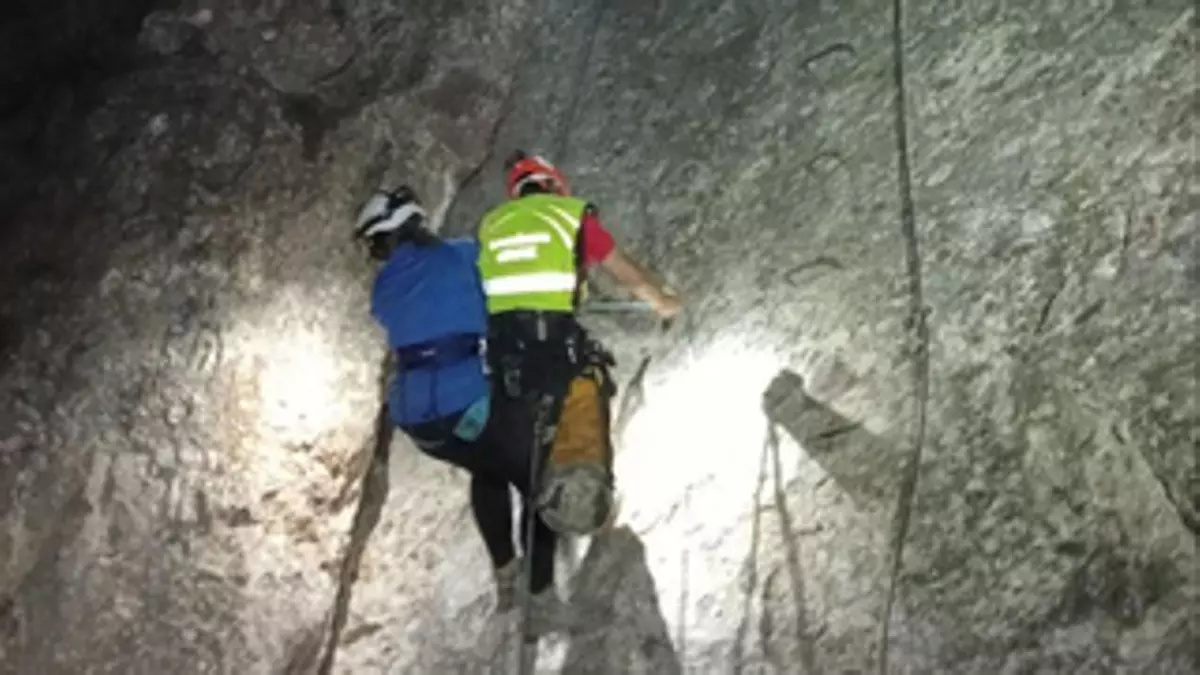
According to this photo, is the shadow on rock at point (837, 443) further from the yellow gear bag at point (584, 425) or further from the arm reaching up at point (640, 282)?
the yellow gear bag at point (584, 425)

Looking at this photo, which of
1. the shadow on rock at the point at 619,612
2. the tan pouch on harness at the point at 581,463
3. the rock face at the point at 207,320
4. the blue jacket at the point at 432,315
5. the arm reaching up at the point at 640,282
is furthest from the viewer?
the rock face at the point at 207,320

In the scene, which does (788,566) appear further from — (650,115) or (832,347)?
(650,115)

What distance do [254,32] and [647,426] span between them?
12.8ft

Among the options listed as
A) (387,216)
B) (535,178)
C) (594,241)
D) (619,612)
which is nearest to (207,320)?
(387,216)

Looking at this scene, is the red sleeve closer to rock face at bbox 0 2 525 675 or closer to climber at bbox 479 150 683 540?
climber at bbox 479 150 683 540

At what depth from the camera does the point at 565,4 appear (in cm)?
746

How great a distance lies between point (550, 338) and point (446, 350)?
1.39 ft

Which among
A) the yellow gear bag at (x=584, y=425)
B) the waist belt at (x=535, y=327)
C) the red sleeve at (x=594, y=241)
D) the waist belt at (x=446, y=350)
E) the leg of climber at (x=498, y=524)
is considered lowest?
the leg of climber at (x=498, y=524)

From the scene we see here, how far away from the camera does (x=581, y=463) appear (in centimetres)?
465

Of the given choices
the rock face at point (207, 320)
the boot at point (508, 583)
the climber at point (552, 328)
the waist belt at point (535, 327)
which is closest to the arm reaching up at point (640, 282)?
the climber at point (552, 328)

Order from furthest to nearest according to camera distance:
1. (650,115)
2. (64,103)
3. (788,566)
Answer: (64,103) < (650,115) < (788,566)

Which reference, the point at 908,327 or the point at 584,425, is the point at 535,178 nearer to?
the point at 584,425

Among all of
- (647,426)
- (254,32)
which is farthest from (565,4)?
(647,426)

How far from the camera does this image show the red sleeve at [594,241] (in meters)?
5.04
